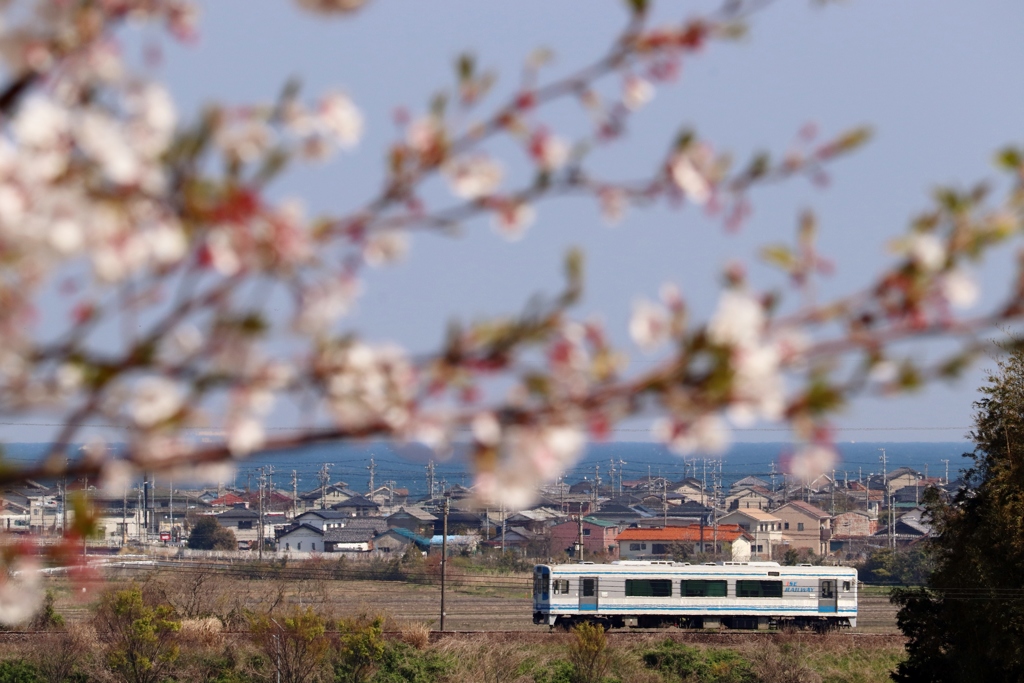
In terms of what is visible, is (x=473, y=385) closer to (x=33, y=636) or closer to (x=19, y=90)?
(x=19, y=90)

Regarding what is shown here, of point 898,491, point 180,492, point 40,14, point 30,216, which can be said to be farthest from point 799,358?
point 898,491

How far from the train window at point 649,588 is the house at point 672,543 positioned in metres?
20.0

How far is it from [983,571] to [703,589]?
13.7m

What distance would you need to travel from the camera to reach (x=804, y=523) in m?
65.1

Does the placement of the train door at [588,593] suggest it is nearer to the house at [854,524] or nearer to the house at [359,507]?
the house at [854,524]

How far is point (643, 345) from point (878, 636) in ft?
91.5

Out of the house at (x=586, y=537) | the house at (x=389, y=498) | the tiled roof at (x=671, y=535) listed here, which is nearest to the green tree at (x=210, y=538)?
the house at (x=586, y=537)

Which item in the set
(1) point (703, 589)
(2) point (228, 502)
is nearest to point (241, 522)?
(2) point (228, 502)

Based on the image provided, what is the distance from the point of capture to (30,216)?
105cm

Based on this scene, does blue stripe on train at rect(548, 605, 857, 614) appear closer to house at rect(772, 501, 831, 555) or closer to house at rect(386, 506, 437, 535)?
house at rect(772, 501, 831, 555)

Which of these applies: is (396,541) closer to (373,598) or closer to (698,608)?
(373,598)

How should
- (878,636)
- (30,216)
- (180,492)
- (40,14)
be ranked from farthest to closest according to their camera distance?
(180,492) < (878,636) < (40,14) < (30,216)

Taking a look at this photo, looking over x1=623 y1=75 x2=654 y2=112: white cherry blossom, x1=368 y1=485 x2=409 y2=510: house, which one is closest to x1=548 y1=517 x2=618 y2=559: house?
x1=368 y1=485 x2=409 y2=510: house

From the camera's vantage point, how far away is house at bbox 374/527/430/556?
58.2m
